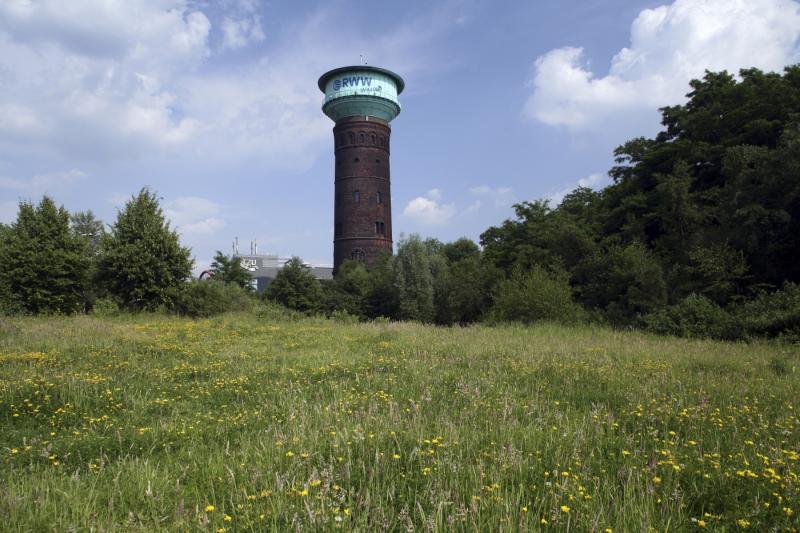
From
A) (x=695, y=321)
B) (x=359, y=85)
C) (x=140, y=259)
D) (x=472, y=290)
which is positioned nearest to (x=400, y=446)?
(x=695, y=321)

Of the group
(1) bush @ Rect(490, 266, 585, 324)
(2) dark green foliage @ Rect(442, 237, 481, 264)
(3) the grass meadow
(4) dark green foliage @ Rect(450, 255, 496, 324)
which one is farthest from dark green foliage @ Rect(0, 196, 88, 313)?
(2) dark green foliage @ Rect(442, 237, 481, 264)

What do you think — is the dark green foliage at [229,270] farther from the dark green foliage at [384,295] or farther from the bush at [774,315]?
the bush at [774,315]

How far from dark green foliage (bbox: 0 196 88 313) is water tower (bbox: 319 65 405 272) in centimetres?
2906

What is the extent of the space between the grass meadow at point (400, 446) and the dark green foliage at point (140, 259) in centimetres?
1540

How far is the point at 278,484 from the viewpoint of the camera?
303cm

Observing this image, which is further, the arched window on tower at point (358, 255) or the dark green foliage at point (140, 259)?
the arched window on tower at point (358, 255)

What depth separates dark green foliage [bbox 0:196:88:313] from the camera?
23156 mm

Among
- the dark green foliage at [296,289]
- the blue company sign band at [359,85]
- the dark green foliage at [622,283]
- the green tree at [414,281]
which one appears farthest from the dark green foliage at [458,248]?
the dark green foliage at [622,283]

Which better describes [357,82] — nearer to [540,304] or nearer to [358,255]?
[358,255]

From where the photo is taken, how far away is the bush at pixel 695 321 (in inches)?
661

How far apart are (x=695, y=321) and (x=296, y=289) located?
32070 mm

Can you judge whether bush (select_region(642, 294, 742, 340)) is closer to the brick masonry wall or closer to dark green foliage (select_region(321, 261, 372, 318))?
dark green foliage (select_region(321, 261, 372, 318))

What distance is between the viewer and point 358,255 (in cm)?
5134

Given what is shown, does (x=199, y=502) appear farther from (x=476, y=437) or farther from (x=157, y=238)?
(x=157, y=238)
